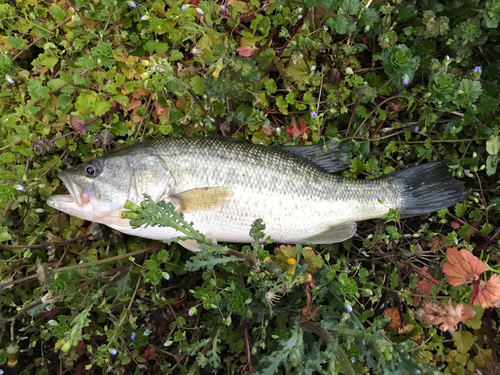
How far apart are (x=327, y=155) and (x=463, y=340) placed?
1835 millimetres

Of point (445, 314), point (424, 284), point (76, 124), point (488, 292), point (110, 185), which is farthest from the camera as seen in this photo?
point (76, 124)

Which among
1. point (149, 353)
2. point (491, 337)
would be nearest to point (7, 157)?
point (149, 353)

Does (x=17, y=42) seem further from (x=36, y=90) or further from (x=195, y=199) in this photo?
(x=195, y=199)

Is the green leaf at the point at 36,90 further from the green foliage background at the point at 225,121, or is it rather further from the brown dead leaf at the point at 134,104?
the brown dead leaf at the point at 134,104

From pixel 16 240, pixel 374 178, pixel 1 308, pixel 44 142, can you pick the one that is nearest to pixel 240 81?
pixel 374 178

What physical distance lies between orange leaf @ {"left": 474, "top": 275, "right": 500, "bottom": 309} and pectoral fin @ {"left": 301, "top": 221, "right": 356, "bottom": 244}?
34.4 inches

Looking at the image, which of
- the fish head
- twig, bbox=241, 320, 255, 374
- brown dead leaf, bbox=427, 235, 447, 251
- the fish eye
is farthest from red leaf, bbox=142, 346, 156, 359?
brown dead leaf, bbox=427, 235, 447, 251

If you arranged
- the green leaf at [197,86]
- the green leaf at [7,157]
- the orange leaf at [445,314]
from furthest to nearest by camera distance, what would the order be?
the green leaf at [197,86] < the green leaf at [7,157] < the orange leaf at [445,314]

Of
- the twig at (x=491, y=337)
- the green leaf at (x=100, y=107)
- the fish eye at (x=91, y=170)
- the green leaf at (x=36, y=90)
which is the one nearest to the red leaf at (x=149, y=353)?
the fish eye at (x=91, y=170)

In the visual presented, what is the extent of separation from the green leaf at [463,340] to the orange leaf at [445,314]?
61 cm

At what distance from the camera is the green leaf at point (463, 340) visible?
2.74 metres

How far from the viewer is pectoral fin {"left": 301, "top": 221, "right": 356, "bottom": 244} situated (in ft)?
8.68

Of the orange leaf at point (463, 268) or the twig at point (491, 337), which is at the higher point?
the orange leaf at point (463, 268)

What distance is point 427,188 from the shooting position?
2811 millimetres
